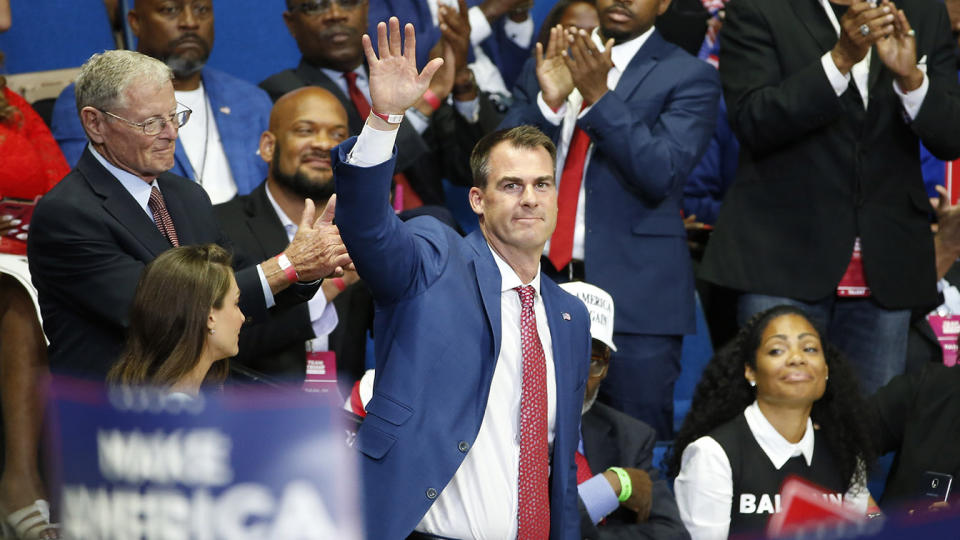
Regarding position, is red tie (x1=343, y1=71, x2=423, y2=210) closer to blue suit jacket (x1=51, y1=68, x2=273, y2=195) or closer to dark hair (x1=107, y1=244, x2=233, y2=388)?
blue suit jacket (x1=51, y1=68, x2=273, y2=195)

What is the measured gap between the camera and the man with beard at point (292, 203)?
388cm

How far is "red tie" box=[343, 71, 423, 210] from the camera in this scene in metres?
4.89

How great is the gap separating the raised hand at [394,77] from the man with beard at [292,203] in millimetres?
1229

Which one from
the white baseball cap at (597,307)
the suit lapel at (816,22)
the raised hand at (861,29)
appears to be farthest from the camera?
the suit lapel at (816,22)

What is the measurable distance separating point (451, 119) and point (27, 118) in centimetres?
163

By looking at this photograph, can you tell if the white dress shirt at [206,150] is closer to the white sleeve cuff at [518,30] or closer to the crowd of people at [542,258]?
the crowd of people at [542,258]

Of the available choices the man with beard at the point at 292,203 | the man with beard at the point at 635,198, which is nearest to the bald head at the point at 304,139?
the man with beard at the point at 292,203

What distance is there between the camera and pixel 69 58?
550 cm

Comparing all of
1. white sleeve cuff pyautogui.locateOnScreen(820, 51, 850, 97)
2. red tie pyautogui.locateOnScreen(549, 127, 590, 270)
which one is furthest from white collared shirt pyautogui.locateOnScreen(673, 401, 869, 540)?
white sleeve cuff pyautogui.locateOnScreen(820, 51, 850, 97)

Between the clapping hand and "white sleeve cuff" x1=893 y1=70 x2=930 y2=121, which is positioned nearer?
the clapping hand

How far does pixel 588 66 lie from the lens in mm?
4348

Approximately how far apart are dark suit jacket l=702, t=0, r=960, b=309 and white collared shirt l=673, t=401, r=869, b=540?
586 millimetres

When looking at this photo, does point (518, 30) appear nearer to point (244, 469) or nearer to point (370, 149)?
point (370, 149)

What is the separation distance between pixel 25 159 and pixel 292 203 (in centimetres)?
88
